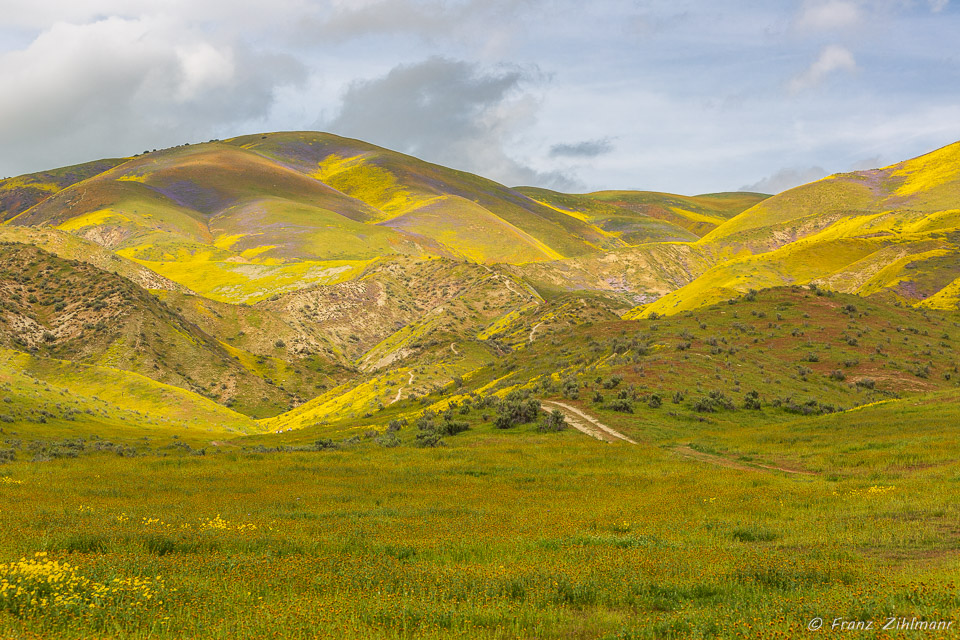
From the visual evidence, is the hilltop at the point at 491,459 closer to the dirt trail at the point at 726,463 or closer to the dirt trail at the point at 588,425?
the dirt trail at the point at 588,425

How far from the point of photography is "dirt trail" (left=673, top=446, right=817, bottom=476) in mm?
26828

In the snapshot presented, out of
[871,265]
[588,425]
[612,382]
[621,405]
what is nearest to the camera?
[588,425]

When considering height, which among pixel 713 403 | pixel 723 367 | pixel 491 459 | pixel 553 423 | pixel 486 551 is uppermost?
pixel 723 367

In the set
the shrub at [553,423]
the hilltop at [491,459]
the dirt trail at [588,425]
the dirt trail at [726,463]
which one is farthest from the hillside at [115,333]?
the dirt trail at [726,463]

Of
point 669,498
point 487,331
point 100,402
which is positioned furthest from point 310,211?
point 669,498

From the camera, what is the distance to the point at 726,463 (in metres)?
29.3

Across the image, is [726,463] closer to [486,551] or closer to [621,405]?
[621,405]

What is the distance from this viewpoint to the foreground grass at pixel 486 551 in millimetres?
8711

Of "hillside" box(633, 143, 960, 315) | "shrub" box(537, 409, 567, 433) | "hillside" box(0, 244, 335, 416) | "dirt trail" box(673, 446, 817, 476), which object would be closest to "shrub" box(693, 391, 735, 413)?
"dirt trail" box(673, 446, 817, 476)

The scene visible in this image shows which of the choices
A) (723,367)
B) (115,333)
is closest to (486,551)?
(723,367)

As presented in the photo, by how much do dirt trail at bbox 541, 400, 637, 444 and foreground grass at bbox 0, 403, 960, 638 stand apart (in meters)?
9.46

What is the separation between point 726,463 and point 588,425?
10.7 meters

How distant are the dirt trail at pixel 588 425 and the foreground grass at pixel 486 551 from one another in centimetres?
946

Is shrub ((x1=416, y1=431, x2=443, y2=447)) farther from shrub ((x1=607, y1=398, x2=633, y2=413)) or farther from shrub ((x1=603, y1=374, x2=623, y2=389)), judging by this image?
shrub ((x1=603, y1=374, x2=623, y2=389))
